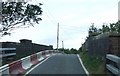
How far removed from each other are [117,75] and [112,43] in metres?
4.49

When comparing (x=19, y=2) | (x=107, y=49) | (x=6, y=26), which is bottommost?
(x=107, y=49)

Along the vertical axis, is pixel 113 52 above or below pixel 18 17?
below

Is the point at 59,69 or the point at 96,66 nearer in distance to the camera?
the point at 59,69

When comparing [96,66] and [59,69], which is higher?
[96,66]

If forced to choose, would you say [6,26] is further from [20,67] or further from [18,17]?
[20,67]

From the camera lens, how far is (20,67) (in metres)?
17.8

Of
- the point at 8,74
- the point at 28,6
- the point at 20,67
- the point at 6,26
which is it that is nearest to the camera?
the point at 8,74

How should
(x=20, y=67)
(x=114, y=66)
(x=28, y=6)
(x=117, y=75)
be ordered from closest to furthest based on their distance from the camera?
(x=117, y=75)
(x=114, y=66)
(x=20, y=67)
(x=28, y=6)

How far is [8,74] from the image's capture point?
576 inches

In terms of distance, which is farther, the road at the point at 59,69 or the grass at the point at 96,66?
the road at the point at 59,69

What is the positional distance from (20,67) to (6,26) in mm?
11593

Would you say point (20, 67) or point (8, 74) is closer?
point (8, 74)

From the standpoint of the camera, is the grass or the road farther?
the road

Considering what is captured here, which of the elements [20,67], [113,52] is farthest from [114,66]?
[20,67]
